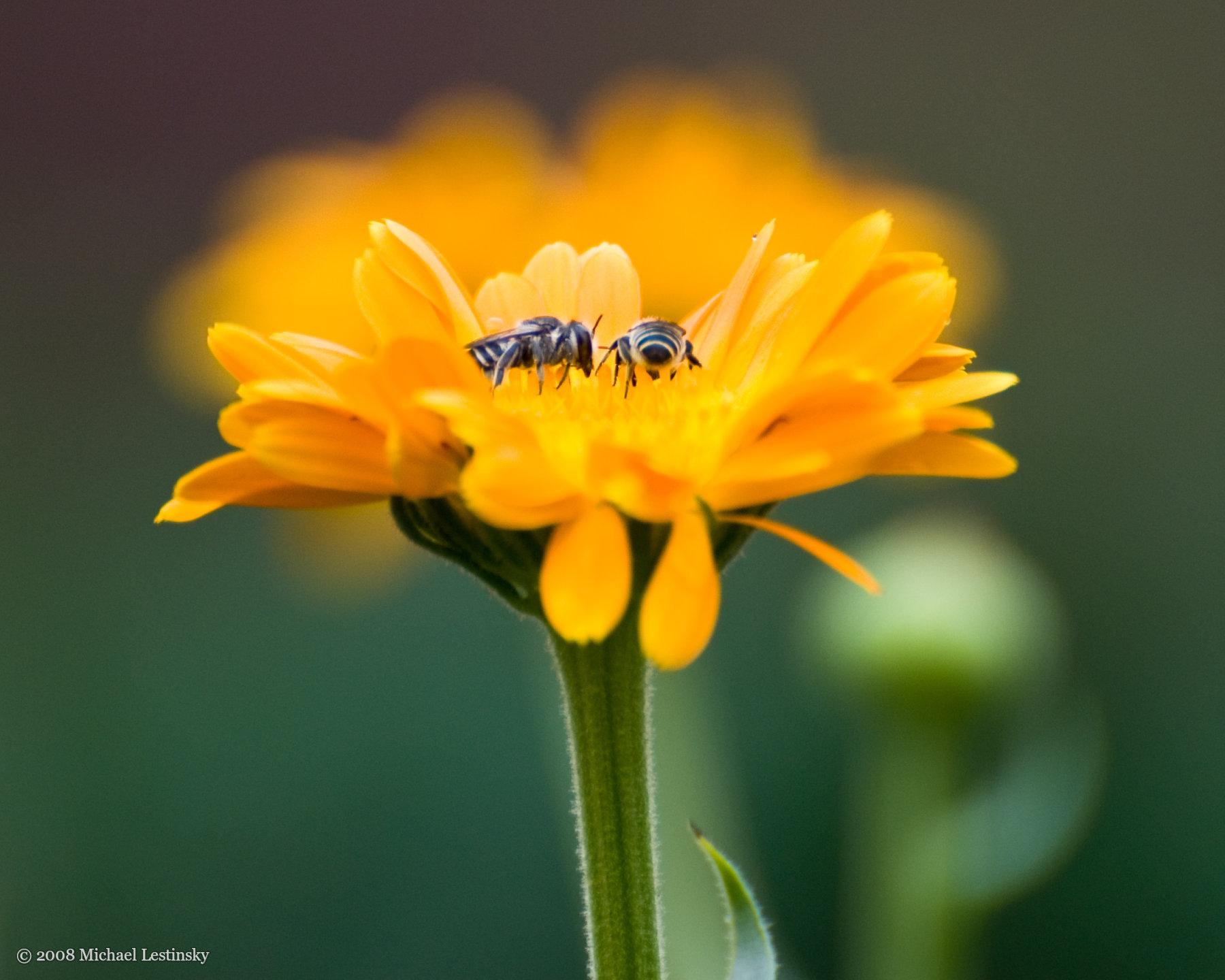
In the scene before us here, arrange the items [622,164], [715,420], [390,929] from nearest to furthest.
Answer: [715,420], [622,164], [390,929]

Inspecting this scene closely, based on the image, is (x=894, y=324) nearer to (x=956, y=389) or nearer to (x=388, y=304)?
(x=956, y=389)

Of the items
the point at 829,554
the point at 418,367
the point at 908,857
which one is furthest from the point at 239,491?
the point at 908,857

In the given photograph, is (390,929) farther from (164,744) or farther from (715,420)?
(715,420)

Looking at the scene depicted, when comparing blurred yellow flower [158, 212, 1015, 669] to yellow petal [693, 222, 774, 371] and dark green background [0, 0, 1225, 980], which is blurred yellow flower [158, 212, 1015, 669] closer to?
yellow petal [693, 222, 774, 371]

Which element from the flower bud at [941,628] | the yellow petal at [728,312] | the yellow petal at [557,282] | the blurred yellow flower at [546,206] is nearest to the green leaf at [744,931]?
the yellow petal at [728,312]

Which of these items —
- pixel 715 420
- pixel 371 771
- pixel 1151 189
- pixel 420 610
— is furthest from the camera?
pixel 1151 189

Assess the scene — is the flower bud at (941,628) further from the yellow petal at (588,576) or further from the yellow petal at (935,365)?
the yellow petal at (588,576)

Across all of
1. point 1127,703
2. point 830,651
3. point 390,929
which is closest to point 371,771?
point 390,929

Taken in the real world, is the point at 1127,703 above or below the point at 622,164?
below
